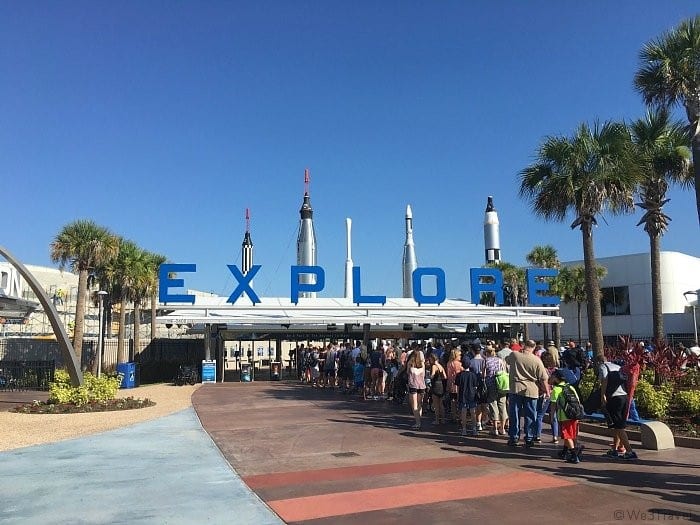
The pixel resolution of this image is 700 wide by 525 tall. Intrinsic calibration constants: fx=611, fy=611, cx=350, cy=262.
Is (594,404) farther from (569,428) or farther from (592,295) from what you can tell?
(592,295)

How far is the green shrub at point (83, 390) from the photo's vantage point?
51.0 feet

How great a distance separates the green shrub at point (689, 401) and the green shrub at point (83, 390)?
13.3 m

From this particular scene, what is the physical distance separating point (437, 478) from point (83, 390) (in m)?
11.4

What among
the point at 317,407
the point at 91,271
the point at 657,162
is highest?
the point at 657,162

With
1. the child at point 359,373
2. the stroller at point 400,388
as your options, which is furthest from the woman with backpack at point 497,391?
the child at point 359,373

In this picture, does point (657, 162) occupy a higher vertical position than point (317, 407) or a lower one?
higher

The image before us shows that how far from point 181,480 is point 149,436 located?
12.5ft

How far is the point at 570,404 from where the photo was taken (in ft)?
27.0

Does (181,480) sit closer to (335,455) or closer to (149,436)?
(335,455)

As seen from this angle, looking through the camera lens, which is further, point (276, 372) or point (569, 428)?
point (276, 372)

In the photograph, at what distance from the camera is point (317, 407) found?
15.2 m

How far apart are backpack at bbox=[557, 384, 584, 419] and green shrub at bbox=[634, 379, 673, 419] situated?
3.38 meters

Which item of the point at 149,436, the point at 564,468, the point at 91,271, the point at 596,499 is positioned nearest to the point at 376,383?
the point at 149,436

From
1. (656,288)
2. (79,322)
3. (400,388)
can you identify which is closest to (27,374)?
(79,322)
